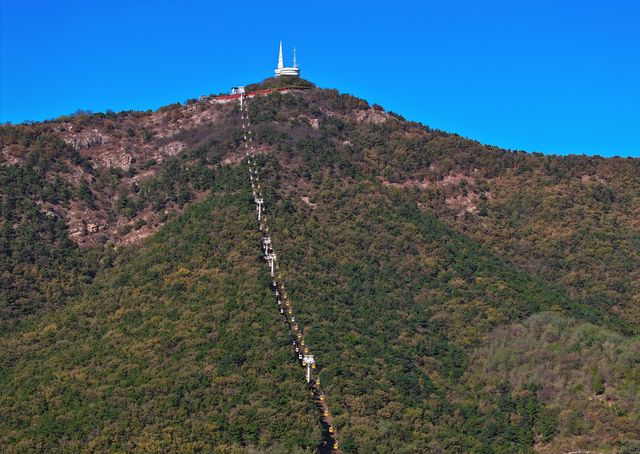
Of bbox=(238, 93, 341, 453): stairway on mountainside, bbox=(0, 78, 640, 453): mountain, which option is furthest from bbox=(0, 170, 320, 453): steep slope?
bbox=(238, 93, 341, 453): stairway on mountainside

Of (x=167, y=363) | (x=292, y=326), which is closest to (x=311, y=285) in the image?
(x=292, y=326)

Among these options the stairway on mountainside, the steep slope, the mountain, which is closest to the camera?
the steep slope

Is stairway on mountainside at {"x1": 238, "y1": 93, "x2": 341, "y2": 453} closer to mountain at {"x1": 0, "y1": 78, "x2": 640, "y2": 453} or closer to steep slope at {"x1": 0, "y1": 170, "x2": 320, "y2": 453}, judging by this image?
mountain at {"x1": 0, "y1": 78, "x2": 640, "y2": 453}

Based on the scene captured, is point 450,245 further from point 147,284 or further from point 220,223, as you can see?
point 147,284

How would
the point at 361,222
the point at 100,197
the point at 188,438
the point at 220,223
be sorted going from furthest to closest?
the point at 100,197 → the point at 361,222 → the point at 220,223 → the point at 188,438

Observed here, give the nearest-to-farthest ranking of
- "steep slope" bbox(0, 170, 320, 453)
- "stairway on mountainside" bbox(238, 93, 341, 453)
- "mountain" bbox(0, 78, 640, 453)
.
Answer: "steep slope" bbox(0, 170, 320, 453) → "stairway on mountainside" bbox(238, 93, 341, 453) → "mountain" bbox(0, 78, 640, 453)

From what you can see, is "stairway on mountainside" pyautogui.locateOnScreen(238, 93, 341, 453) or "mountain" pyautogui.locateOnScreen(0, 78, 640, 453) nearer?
"stairway on mountainside" pyautogui.locateOnScreen(238, 93, 341, 453)

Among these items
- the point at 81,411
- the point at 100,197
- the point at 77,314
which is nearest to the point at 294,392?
the point at 81,411

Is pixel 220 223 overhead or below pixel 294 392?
overhead

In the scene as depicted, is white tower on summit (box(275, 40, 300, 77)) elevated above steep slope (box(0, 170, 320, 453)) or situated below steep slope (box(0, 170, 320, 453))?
above
